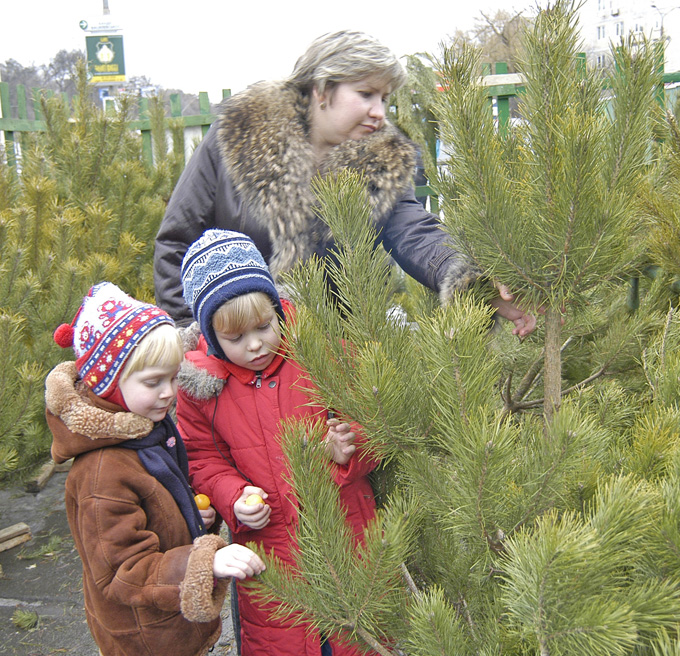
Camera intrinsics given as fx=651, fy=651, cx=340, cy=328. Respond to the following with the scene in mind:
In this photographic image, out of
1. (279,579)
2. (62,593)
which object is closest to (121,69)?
(62,593)

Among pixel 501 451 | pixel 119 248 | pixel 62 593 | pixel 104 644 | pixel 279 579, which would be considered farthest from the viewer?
pixel 119 248

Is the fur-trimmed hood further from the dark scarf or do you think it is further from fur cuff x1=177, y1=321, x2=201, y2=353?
fur cuff x1=177, y1=321, x2=201, y2=353

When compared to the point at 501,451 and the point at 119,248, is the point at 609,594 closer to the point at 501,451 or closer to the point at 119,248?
the point at 501,451

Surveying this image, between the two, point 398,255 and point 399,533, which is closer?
point 399,533

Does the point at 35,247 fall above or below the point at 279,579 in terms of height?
above

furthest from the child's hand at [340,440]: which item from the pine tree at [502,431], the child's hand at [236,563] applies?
the child's hand at [236,563]

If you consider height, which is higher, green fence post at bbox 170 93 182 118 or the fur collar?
green fence post at bbox 170 93 182 118

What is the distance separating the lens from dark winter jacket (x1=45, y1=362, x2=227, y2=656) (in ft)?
5.11

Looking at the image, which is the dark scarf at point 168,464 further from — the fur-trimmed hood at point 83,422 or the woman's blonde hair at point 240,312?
the woman's blonde hair at point 240,312

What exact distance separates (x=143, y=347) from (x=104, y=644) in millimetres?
823

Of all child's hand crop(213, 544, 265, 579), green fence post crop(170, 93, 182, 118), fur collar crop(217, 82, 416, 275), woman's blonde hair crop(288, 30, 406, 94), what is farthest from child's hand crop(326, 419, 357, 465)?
green fence post crop(170, 93, 182, 118)

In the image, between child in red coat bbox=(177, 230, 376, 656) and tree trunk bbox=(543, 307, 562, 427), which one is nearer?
tree trunk bbox=(543, 307, 562, 427)

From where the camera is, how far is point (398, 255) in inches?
79.2

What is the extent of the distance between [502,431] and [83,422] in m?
1.08
